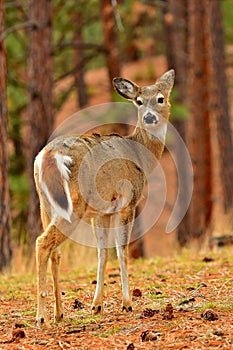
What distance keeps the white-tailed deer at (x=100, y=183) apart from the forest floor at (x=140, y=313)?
31cm

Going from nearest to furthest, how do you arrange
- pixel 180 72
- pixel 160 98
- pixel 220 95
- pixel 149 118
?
pixel 149 118 → pixel 160 98 → pixel 220 95 → pixel 180 72

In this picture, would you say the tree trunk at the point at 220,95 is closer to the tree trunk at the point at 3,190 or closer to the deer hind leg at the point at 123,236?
the tree trunk at the point at 3,190

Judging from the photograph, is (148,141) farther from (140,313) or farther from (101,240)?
(140,313)

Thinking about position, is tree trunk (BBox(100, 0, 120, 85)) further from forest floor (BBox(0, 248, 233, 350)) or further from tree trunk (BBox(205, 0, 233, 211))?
forest floor (BBox(0, 248, 233, 350))

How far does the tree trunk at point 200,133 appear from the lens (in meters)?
17.9

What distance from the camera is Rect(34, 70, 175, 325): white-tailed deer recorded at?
19.7ft

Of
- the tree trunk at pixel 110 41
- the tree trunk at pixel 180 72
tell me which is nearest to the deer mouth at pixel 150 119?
the tree trunk at pixel 110 41

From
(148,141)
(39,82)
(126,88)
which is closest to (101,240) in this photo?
(148,141)

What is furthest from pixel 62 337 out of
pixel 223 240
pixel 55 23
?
pixel 55 23

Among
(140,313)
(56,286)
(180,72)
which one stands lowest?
(140,313)

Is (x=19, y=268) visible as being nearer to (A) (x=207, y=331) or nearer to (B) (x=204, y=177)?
(A) (x=207, y=331)

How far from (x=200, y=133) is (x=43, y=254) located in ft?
40.3

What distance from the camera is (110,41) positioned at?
720 inches

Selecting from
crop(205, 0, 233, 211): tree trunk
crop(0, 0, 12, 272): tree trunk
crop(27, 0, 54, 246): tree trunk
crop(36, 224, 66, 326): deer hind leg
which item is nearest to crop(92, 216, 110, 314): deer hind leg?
crop(36, 224, 66, 326): deer hind leg
